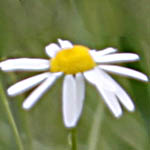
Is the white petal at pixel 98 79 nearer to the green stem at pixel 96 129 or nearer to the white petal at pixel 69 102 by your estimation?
the white petal at pixel 69 102

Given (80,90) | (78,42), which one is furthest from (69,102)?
(78,42)

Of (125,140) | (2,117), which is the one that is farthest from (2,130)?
(125,140)

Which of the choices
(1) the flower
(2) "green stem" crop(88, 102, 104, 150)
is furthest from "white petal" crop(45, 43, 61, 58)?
(2) "green stem" crop(88, 102, 104, 150)

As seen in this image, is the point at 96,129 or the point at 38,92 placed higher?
the point at 38,92

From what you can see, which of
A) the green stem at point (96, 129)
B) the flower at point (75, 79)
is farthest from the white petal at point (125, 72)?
the green stem at point (96, 129)

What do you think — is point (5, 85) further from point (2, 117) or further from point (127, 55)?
point (127, 55)

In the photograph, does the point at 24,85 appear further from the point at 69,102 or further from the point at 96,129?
the point at 96,129
